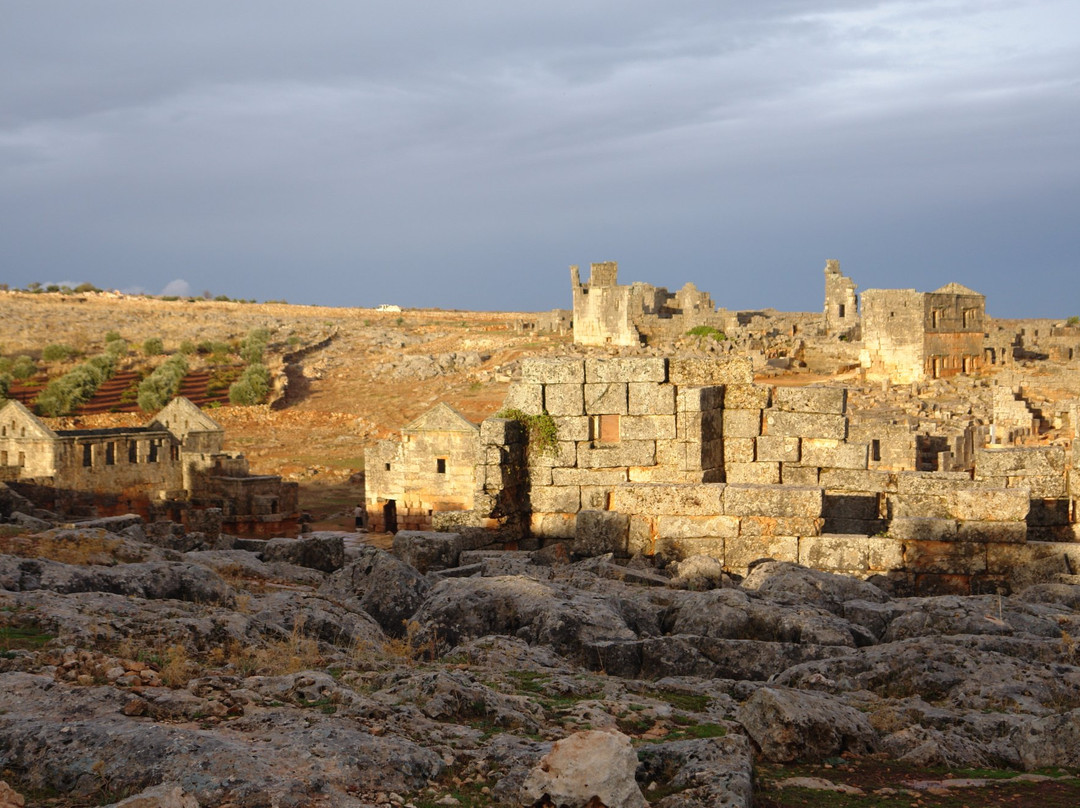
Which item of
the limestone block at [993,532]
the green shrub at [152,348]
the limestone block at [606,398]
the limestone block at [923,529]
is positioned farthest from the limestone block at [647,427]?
the green shrub at [152,348]

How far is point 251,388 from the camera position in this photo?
47.5 metres

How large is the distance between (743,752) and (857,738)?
983 mm

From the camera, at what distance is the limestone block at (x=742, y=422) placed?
1311 cm

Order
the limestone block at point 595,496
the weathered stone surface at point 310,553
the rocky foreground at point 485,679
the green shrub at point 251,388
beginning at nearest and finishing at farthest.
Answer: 1. the rocky foreground at point 485,679
2. the weathered stone surface at point 310,553
3. the limestone block at point 595,496
4. the green shrub at point 251,388

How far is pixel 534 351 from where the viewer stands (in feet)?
180

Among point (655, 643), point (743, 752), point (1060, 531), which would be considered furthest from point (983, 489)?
point (743, 752)

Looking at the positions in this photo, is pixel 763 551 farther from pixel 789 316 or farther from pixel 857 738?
pixel 789 316

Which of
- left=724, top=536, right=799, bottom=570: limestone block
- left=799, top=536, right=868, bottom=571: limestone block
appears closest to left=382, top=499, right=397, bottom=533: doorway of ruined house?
left=724, top=536, right=799, bottom=570: limestone block

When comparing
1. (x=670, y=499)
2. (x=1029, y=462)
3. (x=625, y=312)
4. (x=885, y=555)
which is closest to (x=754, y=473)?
(x=670, y=499)

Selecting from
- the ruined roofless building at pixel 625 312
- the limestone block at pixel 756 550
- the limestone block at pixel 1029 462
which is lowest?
the limestone block at pixel 756 550

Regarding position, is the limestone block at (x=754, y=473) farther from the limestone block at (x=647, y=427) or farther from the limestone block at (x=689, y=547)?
the limestone block at (x=689, y=547)

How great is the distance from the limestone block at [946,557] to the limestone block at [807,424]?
1.78m

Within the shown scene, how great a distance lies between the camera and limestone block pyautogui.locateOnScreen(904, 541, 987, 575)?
11312 millimetres

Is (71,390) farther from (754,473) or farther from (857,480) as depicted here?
(857,480)
